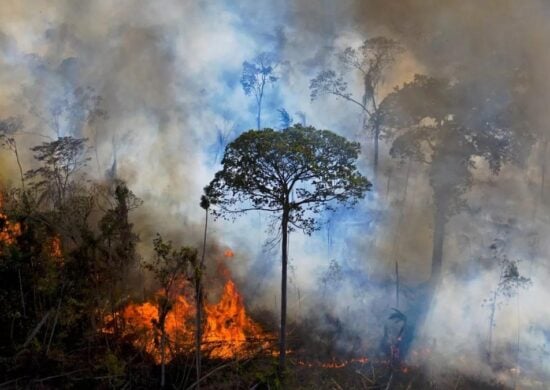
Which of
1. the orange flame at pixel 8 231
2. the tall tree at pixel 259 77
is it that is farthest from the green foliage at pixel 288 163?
the tall tree at pixel 259 77

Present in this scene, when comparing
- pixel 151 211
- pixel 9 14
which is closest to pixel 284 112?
pixel 151 211

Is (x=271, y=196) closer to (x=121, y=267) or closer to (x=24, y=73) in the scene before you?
(x=121, y=267)

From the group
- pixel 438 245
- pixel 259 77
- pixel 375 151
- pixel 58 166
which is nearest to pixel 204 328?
pixel 438 245

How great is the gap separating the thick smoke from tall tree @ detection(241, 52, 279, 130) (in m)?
0.82

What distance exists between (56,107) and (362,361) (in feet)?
114

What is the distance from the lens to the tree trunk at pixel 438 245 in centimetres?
3194

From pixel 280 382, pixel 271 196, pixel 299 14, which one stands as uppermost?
pixel 299 14

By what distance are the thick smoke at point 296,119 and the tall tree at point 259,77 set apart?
0.82 meters

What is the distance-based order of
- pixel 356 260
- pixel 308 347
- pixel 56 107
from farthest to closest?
1. pixel 56 107
2. pixel 356 260
3. pixel 308 347

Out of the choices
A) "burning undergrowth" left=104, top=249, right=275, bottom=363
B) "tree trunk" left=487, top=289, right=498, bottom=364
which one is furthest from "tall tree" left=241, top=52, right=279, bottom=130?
"tree trunk" left=487, top=289, right=498, bottom=364

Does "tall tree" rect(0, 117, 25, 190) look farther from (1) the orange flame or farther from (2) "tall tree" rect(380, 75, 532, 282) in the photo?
(2) "tall tree" rect(380, 75, 532, 282)

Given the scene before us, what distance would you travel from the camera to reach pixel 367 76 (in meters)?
40.2

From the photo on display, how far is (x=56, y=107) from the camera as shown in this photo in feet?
148

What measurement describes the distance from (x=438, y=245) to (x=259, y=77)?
811 inches
